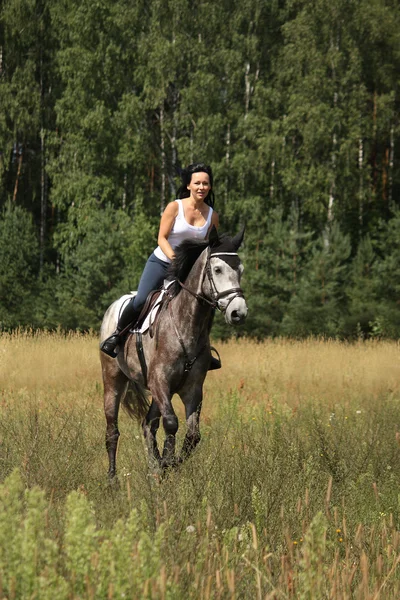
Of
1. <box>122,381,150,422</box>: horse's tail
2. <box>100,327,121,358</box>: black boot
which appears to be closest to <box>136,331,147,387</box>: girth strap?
<box>100,327,121,358</box>: black boot

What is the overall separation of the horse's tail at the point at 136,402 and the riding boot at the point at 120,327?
1.28 feet

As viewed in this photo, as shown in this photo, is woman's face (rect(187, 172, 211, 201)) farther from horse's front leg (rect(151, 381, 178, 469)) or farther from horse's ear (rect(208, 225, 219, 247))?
horse's front leg (rect(151, 381, 178, 469))

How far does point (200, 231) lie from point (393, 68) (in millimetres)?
28936

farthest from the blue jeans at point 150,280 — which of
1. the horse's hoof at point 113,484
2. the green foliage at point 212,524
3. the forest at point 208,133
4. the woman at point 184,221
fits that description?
the forest at point 208,133

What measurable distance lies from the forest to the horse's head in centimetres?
1927

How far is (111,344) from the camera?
7.18 m

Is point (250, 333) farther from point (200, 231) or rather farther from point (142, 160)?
point (200, 231)

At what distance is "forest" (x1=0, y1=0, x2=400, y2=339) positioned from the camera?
85.3 feet

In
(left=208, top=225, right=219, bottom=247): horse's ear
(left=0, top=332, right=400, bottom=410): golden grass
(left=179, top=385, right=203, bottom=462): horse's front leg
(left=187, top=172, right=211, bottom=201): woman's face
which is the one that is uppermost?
(left=187, top=172, right=211, bottom=201): woman's face

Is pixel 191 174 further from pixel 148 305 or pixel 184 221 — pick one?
pixel 148 305

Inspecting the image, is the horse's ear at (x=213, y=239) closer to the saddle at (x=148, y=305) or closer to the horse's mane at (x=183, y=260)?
the horse's mane at (x=183, y=260)

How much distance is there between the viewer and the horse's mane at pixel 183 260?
6.28m

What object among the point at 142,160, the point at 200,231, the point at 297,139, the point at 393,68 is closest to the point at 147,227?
the point at 142,160

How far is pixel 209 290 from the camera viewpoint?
589 cm
